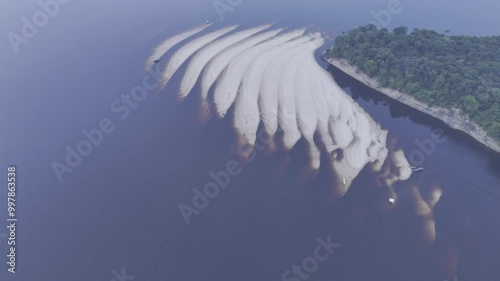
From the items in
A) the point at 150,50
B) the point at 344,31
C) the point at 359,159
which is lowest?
the point at 359,159

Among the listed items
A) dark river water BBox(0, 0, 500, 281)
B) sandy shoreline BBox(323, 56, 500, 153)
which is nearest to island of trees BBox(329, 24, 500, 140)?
sandy shoreline BBox(323, 56, 500, 153)

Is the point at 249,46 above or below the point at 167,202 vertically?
above

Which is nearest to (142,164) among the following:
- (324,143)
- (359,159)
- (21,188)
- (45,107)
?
(21,188)

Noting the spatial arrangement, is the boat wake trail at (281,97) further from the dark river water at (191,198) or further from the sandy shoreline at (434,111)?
the sandy shoreline at (434,111)

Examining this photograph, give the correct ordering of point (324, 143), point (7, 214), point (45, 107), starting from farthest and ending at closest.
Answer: point (45, 107), point (324, 143), point (7, 214)

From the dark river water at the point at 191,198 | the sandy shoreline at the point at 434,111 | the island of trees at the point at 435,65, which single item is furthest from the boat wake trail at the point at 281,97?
the island of trees at the point at 435,65

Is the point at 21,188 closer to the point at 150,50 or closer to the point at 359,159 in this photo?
the point at 150,50
